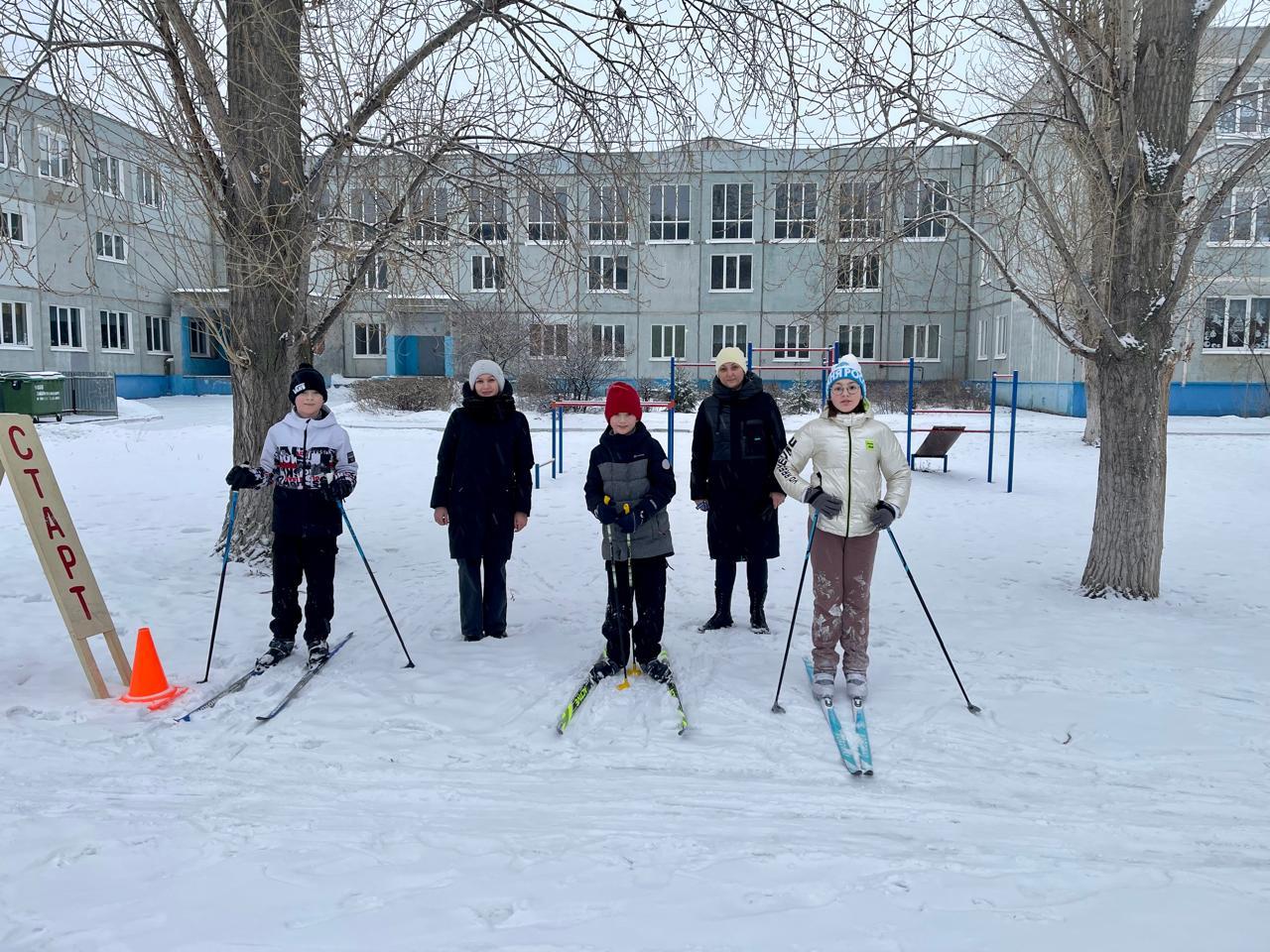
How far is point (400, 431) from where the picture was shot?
20.0 m

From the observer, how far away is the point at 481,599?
19.2ft

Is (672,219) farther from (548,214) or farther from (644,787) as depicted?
(644,787)

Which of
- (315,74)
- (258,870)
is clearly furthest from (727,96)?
(258,870)

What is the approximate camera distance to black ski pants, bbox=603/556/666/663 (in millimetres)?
5082

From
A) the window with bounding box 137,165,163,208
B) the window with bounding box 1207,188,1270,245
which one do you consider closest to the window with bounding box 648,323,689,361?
the window with bounding box 1207,188,1270,245

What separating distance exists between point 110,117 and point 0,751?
4.38 metres

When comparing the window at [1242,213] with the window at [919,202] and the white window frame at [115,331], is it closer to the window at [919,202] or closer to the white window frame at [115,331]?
the window at [919,202]

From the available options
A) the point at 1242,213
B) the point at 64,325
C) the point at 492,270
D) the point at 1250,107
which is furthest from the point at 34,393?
the point at 1250,107

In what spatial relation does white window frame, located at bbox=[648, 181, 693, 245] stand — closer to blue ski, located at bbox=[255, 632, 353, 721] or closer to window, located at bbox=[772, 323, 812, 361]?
window, located at bbox=[772, 323, 812, 361]

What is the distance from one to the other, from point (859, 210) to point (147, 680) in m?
6.36

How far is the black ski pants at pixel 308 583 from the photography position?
17.0 ft

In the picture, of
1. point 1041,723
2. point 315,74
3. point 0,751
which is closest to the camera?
point 0,751

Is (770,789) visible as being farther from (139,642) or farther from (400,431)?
(400,431)

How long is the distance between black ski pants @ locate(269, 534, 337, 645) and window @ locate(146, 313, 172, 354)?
99.5 ft
